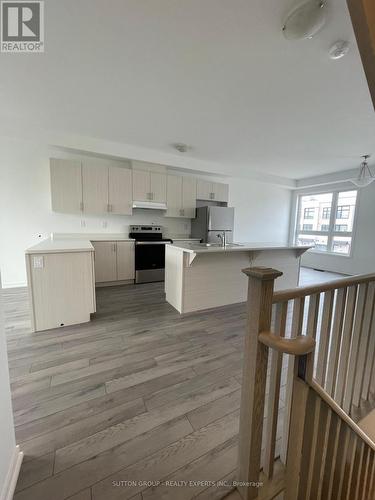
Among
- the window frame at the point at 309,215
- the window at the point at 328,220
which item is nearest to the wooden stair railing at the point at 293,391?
the window at the point at 328,220

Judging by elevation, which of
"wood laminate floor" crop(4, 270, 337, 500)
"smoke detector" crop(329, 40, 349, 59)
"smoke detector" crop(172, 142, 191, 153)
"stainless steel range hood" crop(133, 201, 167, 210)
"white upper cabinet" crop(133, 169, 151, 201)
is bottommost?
"wood laminate floor" crop(4, 270, 337, 500)

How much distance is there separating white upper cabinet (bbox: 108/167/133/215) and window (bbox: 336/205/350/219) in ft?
17.8

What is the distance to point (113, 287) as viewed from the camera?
400 centimetres

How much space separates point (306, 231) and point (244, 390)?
6704 mm

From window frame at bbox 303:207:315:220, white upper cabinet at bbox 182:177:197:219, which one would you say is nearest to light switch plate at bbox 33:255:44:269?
white upper cabinet at bbox 182:177:197:219

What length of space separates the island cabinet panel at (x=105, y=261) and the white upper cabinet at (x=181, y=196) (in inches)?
57.8

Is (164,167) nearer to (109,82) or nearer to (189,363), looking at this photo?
(109,82)

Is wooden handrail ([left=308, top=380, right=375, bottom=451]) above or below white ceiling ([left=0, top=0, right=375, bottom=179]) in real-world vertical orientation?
below

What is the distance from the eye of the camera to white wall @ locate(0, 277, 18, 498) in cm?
90

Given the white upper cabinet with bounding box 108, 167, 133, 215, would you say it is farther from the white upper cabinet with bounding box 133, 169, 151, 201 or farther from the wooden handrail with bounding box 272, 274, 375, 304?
the wooden handrail with bounding box 272, 274, 375, 304

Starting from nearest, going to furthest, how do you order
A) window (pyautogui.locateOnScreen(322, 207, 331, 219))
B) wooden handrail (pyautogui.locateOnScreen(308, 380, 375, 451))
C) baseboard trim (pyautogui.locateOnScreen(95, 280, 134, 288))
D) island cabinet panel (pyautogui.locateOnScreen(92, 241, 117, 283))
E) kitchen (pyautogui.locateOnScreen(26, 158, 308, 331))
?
1. wooden handrail (pyautogui.locateOnScreen(308, 380, 375, 451))
2. kitchen (pyautogui.locateOnScreen(26, 158, 308, 331))
3. island cabinet panel (pyautogui.locateOnScreen(92, 241, 117, 283))
4. baseboard trim (pyautogui.locateOnScreen(95, 280, 134, 288))
5. window (pyautogui.locateOnScreen(322, 207, 331, 219))

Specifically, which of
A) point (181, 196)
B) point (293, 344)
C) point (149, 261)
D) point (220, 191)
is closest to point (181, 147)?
point (181, 196)

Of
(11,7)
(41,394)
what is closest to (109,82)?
(11,7)

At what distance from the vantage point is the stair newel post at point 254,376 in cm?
80
